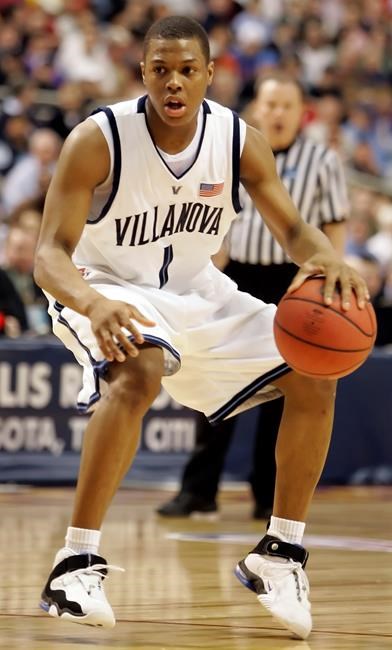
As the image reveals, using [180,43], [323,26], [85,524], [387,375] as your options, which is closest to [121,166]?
[180,43]

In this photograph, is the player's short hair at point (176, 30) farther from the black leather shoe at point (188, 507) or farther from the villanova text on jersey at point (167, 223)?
the black leather shoe at point (188, 507)

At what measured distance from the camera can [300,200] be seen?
6305 millimetres

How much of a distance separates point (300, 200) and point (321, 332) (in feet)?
9.42

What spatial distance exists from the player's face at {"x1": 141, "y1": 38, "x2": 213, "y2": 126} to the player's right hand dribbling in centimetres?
64

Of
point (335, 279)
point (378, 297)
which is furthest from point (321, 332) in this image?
point (378, 297)

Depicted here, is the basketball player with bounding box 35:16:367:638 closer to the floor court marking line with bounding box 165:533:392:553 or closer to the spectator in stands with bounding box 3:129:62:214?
the floor court marking line with bounding box 165:533:392:553

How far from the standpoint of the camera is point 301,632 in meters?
3.42

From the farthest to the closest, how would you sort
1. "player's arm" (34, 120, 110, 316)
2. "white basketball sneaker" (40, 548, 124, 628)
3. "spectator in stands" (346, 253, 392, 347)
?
"spectator in stands" (346, 253, 392, 347), "player's arm" (34, 120, 110, 316), "white basketball sneaker" (40, 548, 124, 628)

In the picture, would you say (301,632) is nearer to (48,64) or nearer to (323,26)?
(48,64)

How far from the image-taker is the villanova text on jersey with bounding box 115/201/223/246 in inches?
151

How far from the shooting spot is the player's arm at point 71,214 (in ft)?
11.5

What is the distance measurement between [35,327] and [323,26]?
7.51 m

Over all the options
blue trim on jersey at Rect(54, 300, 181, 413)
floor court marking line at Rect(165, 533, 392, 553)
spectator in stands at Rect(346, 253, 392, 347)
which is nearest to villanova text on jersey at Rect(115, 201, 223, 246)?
blue trim on jersey at Rect(54, 300, 181, 413)

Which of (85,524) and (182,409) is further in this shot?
(182,409)
